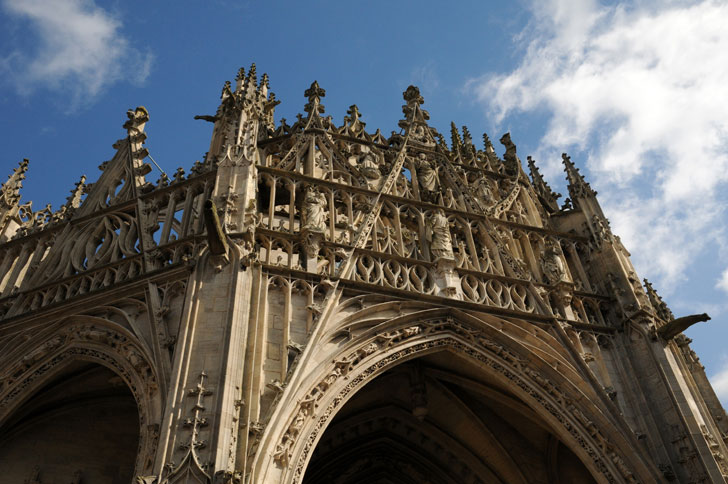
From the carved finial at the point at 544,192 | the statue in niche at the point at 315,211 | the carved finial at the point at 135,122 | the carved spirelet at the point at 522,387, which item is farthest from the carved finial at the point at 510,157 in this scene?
the carved finial at the point at 135,122

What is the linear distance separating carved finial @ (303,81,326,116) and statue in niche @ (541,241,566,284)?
6133 mm

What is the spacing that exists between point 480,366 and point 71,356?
20.8ft

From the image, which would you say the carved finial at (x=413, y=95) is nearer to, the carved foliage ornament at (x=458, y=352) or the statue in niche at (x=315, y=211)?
the statue in niche at (x=315, y=211)

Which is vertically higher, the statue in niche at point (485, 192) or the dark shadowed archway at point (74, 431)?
the statue in niche at point (485, 192)

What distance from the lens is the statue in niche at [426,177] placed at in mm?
14812

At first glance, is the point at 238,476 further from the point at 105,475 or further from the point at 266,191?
the point at 266,191

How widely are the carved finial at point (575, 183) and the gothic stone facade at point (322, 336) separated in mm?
215

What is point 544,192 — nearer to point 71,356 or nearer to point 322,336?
point 322,336

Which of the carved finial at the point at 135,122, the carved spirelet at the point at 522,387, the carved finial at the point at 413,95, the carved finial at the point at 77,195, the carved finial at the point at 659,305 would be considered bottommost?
the carved spirelet at the point at 522,387

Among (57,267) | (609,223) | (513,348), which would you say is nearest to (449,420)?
(513,348)

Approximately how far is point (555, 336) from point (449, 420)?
266 cm

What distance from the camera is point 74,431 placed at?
11.5 m

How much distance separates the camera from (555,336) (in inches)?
471

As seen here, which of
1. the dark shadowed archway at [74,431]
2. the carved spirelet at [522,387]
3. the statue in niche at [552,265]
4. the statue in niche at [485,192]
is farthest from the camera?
the statue in niche at [485,192]
